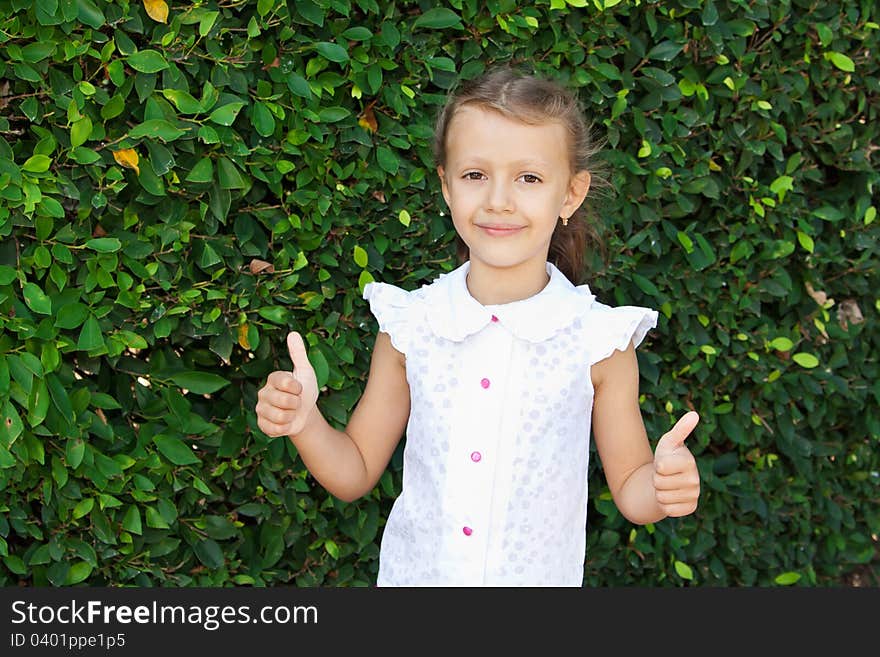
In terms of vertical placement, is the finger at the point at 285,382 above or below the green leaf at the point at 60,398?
above

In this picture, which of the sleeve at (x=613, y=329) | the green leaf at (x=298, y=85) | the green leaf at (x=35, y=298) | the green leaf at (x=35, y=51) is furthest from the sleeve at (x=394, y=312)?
the green leaf at (x=35, y=51)

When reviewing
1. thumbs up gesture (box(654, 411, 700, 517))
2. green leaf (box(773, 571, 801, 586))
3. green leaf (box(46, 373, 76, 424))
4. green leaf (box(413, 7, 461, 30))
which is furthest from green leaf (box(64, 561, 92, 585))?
green leaf (box(773, 571, 801, 586))

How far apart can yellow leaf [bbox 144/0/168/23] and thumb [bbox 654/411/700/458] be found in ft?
4.72

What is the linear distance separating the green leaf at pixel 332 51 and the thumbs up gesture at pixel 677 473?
1204 mm

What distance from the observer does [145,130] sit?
247 cm

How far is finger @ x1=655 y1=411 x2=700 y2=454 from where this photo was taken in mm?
1984

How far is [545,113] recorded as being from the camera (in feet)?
7.43

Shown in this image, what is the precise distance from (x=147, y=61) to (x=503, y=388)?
1072 mm

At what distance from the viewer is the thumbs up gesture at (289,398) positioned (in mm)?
2133

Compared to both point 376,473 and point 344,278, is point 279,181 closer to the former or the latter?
point 344,278

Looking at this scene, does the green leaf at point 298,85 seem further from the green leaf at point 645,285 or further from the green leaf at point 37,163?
the green leaf at point 645,285

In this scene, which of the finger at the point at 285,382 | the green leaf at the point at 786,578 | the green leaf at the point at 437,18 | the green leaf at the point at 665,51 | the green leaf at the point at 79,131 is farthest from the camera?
the green leaf at the point at 786,578

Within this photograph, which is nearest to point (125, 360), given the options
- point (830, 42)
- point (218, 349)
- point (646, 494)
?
point (218, 349)

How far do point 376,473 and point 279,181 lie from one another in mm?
766
